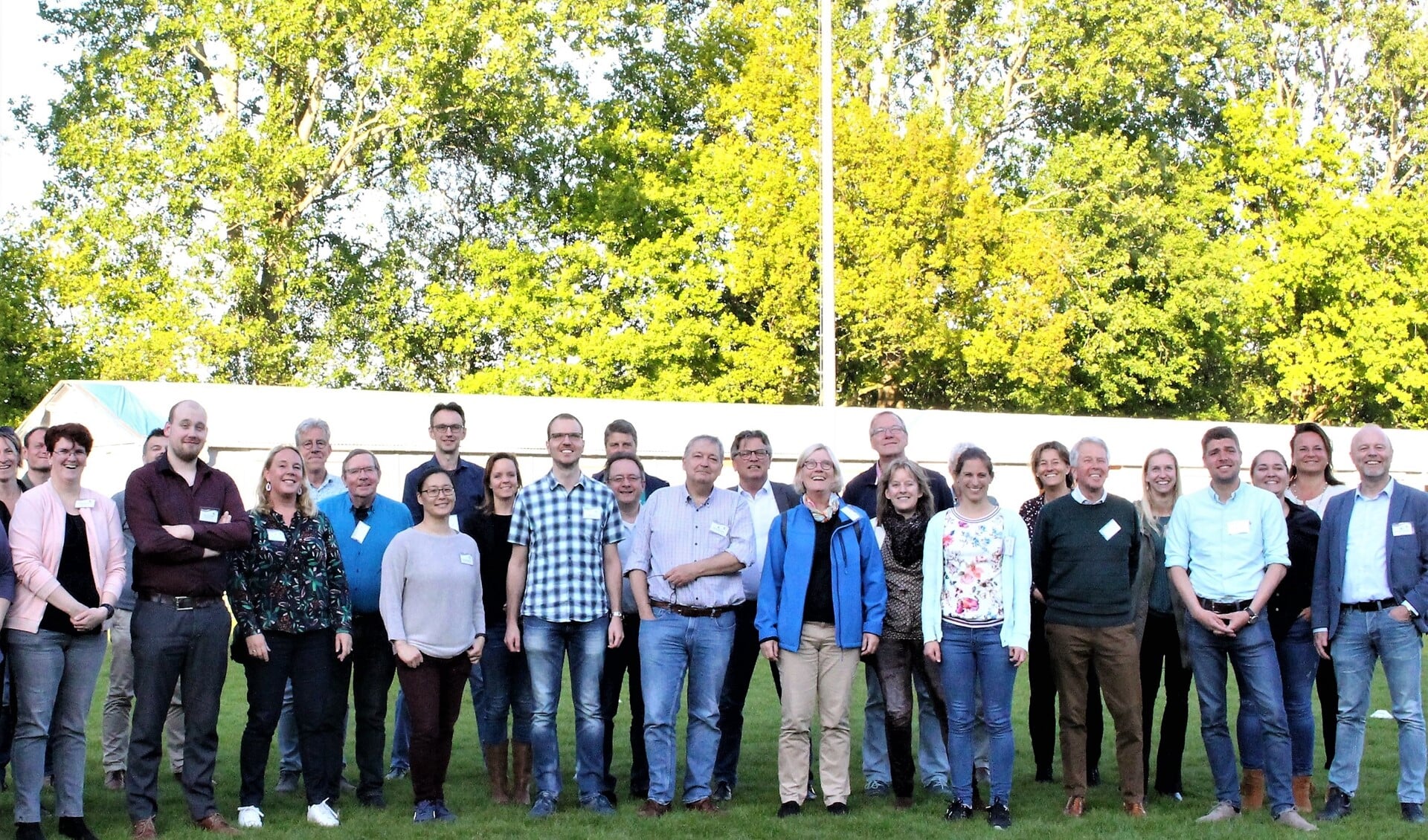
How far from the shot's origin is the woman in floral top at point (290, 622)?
6348 mm

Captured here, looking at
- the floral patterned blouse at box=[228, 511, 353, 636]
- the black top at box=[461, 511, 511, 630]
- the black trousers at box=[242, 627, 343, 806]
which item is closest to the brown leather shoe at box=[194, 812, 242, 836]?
the black trousers at box=[242, 627, 343, 806]

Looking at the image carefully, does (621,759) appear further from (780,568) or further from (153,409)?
(153,409)

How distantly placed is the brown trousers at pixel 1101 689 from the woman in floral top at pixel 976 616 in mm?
298

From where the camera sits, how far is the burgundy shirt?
595cm

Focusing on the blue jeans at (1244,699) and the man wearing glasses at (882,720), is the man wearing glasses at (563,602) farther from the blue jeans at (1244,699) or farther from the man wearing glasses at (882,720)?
the blue jeans at (1244,699)

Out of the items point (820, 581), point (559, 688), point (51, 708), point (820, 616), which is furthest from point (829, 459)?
point (51, 708)

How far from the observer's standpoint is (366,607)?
677cm

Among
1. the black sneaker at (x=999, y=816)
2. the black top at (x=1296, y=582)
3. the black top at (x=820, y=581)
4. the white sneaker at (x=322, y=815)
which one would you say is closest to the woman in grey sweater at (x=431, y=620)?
the white sneaker at (x=322, y=815)

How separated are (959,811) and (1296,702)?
5.80 feet

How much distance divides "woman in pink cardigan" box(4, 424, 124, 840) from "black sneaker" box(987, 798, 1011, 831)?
3885 millimetres

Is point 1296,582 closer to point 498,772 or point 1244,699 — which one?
point 1244,699

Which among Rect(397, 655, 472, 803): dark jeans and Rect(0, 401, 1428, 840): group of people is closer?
Rect(0, 401, 1428, 840): group of people

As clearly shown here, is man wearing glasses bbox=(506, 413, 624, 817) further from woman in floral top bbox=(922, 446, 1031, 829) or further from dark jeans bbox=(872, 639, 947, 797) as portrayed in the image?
woman in floral top bbox=(922, 446, 1031, 829)

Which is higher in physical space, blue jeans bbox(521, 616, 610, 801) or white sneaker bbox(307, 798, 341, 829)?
blue jeans bbox(521, 616, 610, 801)
